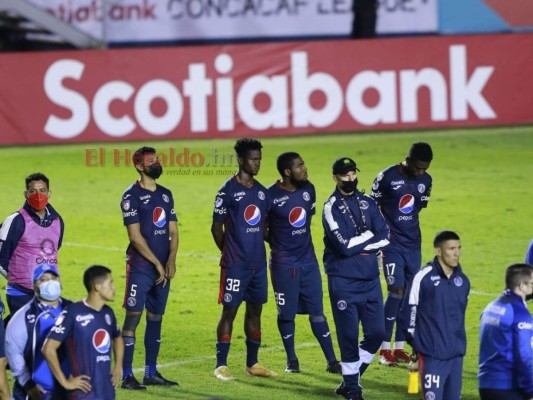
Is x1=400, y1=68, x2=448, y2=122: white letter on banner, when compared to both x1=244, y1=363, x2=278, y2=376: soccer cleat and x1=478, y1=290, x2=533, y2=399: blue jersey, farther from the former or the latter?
x1=478, y1=290, x2=533, y2=399: blue jersey

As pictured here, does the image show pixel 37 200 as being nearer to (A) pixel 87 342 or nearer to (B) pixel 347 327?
(A) pixel 87 342

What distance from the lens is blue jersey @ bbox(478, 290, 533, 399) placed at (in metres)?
9.63

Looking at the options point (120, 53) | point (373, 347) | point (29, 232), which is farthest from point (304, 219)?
point (120, 53)

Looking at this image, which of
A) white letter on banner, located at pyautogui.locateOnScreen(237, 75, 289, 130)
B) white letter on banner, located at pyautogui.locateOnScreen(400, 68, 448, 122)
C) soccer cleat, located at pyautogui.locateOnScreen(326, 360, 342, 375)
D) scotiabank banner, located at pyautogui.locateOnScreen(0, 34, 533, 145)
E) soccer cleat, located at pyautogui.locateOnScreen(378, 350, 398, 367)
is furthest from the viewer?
white letter on banner, located at pyautogui.locateOnScreen(400, 68, 448, 122)

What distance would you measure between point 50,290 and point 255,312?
361 cm

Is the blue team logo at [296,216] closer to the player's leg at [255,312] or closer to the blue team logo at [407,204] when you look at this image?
the player's leg at [255,312]

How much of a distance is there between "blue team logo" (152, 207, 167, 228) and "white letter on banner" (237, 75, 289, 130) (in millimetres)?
15186

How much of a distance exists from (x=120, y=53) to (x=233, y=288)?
1537 cm

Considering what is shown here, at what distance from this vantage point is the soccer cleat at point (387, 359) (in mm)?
13406

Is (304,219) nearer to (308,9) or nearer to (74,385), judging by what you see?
(74,385)

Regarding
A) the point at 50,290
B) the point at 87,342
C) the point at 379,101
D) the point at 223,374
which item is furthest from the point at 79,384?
the point at 379,101

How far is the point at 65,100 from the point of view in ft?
88.1

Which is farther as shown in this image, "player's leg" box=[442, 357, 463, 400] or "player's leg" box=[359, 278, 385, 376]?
"player's leg" box=[359, 278, 385, 376]

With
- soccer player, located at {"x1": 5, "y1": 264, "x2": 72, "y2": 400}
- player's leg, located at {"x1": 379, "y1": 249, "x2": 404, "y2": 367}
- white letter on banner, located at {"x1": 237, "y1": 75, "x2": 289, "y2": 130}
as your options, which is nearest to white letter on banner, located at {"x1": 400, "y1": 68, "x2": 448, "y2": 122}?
white letter on banner, located at {"x1": 237, "y1": 75, "x2": 289, "y2": 130}
